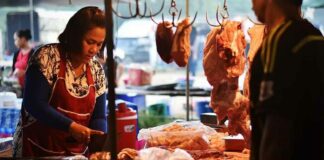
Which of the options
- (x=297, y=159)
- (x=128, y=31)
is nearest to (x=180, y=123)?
(x=297, y=159)

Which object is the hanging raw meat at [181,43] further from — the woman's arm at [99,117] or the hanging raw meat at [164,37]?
the woman's arm at [99,117]

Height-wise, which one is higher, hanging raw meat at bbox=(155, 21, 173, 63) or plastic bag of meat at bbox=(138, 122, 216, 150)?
hanging raw meat at bbox=(155, 21, 173, 63)

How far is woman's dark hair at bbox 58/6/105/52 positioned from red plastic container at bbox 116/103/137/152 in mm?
534

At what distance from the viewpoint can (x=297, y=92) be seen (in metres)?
2.02

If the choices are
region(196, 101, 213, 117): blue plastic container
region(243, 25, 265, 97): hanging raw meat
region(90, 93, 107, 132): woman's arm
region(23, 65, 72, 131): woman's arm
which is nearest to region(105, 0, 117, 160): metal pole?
region(23, 65, 72, 131): woman's arm

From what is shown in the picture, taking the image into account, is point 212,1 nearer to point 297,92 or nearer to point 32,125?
point 32,125

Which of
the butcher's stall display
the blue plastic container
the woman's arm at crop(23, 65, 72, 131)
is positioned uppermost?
the woman's arm at crop(23, 65, 72, 131)

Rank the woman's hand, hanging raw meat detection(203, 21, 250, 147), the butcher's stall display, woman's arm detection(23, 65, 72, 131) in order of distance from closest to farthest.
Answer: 1. the woman's hand
2. woman's arm detection(23, 65, 72, 131)
3. the butcher's stall display
4. hanging raw meat detection(203, 21, 250, 147)

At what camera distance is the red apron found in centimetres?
308

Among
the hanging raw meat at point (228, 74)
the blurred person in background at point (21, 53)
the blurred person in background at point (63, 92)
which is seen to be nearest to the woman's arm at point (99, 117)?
the blurred person in background at point (63, 92)

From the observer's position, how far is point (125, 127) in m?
2.82

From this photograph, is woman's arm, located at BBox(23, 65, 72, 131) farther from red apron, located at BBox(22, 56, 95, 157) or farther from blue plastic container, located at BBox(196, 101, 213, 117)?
blue plastic container, located at BBox(196, 101, 213, 117)

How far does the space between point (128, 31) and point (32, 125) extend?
7.27 meters

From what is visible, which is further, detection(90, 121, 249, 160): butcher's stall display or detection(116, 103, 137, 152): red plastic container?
detection(90, 121, 249, 160): butcher's stall display
